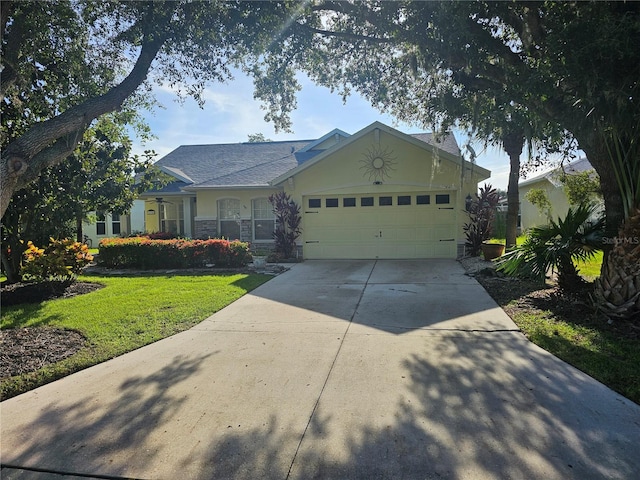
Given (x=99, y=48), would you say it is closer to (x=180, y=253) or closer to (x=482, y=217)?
(x=180, y=253)

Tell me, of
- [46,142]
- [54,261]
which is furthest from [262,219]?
[46,142]

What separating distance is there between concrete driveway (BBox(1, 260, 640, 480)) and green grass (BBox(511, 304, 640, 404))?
0.17m

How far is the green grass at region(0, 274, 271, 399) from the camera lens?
435cm

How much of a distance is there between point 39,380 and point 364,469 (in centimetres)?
358

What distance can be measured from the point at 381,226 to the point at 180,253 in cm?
655

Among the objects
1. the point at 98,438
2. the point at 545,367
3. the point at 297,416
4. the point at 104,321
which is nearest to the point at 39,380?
the point at 98,438

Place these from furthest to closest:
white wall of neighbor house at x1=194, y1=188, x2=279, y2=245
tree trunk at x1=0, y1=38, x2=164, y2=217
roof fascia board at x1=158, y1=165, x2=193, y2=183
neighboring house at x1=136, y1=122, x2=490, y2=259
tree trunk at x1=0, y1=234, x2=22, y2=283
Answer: roof fascia board at x1=158, y1=165, x2=193, y2=183 → white wall of neighbor house at x1=194, y1=188, x2=279, y2=245 → neighboring house at x1=136, y1=122, x2=490, y2=259 → tree trunk at x1=0, y1=234, x2=22, y2=283 → tree trunk at x1=0, y1=38, x2=164, y2=217

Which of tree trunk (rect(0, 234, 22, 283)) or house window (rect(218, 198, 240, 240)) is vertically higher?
house window (rect(218, 198, 240, 240))

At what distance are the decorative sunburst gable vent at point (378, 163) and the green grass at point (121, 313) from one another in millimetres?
5381

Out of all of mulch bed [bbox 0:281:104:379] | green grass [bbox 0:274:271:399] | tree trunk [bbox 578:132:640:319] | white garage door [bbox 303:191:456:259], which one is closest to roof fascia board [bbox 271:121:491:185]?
white garage door [bbox 303:191:456:259]

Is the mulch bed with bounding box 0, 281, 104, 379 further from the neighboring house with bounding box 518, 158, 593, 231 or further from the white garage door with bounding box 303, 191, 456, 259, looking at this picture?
the neighboring house with bounding box 518, 158, 593, 231

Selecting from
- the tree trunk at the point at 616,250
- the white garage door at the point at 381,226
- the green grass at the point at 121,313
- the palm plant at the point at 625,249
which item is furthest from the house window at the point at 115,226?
the palm plant at the point at 625,249

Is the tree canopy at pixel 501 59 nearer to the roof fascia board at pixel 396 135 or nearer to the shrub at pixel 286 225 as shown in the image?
the roof fascia board at pixel 396 135

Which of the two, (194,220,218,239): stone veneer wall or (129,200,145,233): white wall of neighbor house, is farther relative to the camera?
(129,200,145,233): white wall of neighbor house
